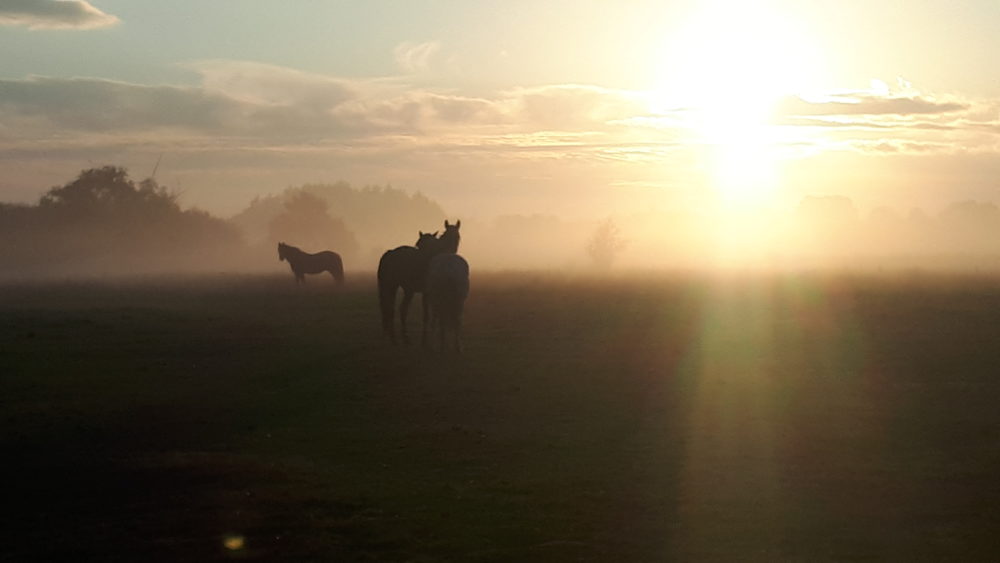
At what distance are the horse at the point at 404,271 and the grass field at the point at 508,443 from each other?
34.9 inches

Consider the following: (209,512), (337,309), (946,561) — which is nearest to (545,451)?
(209,512)

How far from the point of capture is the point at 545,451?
41.1 feet

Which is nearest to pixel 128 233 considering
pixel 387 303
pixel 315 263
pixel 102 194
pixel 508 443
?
pixel 102 194

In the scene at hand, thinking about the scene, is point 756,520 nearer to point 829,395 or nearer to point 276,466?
point 276,466

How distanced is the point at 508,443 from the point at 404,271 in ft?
37.3

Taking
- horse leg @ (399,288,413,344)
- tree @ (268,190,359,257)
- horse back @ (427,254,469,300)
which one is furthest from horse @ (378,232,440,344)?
tree @ (268,190,359,257)

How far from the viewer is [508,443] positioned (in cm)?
1301

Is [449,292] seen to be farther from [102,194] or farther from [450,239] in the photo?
[102,194]

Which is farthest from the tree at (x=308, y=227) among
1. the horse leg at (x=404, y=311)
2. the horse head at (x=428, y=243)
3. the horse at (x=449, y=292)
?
the horse at (x=449, y=292)

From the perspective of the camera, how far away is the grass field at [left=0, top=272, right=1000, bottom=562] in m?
8.95

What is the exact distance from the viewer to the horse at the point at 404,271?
941 inches

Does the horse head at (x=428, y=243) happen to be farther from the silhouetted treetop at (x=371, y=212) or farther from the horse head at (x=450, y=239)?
the silhouetted treetop at (x=371, y=212)

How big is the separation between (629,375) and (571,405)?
3022 mm

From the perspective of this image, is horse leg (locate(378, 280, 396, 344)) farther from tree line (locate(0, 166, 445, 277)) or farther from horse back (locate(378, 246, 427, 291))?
tree line (locate(0, 166, 445, 277))
